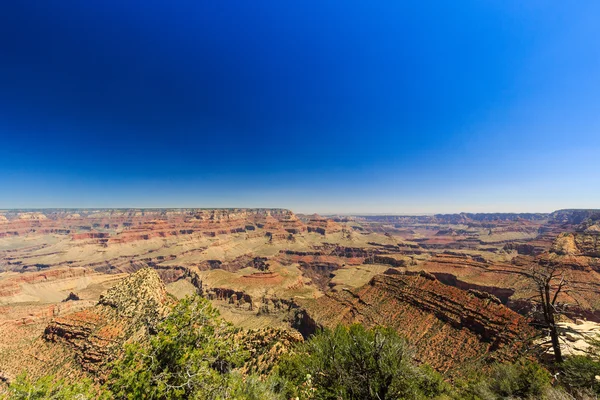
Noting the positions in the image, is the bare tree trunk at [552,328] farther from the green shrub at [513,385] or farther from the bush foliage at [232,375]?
the green shrub at [513,385]

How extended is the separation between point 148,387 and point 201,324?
3.11m

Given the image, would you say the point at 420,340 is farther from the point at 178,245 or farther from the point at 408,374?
the point at 178,245

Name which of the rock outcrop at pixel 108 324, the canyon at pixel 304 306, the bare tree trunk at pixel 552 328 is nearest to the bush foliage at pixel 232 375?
the bare tree trunk at pixel 552 328

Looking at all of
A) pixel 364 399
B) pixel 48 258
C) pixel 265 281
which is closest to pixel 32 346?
pixel 364 399

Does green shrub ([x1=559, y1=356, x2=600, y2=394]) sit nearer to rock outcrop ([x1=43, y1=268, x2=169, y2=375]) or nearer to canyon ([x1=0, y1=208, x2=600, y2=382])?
canyon ([x1=0, y1=208, x2=600, y2=382])

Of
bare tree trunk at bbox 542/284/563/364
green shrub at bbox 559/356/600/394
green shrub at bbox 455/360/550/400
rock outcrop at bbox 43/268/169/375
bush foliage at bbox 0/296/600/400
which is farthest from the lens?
rock outcrop at bbox 43/268/169/375

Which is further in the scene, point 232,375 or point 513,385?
point 513,385

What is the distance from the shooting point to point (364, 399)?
13758 mm

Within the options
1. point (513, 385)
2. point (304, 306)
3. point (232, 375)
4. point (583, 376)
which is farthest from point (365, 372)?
point (304, 306)

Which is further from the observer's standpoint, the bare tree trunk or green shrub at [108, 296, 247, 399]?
the bare tree trunk

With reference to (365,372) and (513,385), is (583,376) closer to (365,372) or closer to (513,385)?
(513,385)

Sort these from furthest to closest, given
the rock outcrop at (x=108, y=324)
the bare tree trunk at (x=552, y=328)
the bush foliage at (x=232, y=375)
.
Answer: the rock outcrop at (x=108, y=324)
the bare tree trunk at (x=552, y=328)
the bush foliage at (x=232, y=375)

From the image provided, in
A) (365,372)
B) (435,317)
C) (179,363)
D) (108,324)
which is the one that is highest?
(179,363)

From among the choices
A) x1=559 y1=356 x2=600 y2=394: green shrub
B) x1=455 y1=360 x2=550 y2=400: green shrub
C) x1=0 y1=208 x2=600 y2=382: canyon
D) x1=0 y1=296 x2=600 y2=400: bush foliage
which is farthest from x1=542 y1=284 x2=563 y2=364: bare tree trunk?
x1=455 y1=360 x2=550 y2=400: green shrub
